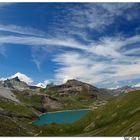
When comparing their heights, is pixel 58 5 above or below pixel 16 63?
above

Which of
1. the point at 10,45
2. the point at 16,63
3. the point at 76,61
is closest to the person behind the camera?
the point at 10,45

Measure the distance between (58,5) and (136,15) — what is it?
1201 cm

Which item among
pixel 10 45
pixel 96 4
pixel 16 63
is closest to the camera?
pixel 96 4

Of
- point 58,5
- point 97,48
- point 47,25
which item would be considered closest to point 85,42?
point 97,48

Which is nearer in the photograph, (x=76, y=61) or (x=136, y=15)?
(x=136, y=15)

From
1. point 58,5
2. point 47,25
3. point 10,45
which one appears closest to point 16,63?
point 10,45

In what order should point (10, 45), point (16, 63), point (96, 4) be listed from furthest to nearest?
point (16, 63) < point (10, 45) < point (96, 4)

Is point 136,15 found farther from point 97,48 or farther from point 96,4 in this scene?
point 97,48

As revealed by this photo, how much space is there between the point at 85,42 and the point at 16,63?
13.0 meters

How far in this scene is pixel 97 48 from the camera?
220 ft

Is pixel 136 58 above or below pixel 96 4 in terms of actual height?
below

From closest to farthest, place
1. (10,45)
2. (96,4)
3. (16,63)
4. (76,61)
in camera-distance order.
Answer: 1. (96,4)
2. (10,45)
3. (16,63)
4. (76,61)

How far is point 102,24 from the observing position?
6138cm

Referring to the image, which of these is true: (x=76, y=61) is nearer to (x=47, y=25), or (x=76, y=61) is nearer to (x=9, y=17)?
(x=47, y=25)
